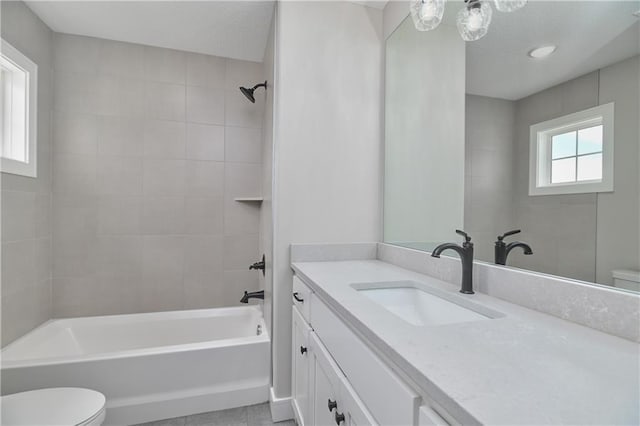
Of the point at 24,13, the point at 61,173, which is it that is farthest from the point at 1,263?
the point at 24,13

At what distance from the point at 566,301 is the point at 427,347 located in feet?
1.59

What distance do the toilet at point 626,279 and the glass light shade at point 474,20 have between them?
0.93m

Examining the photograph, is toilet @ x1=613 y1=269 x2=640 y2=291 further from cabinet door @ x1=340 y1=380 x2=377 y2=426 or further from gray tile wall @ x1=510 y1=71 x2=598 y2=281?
cabinet door @ x1=340 y1=380 x2=377 y2=426

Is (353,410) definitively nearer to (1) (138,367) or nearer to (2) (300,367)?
(2) (300,367)

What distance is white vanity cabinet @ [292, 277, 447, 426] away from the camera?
59cm

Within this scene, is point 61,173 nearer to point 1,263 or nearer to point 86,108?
point 86,108

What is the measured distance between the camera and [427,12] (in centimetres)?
129

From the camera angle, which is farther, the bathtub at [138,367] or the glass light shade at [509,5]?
the bathtub at [138,367]

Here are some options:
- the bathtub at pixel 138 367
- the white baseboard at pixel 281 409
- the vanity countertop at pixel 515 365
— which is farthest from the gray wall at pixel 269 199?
the vanity countertop at pixel 515 365

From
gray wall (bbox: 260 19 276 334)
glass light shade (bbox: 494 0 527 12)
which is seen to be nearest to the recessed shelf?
gray wall (bbox: 260 19 276 334)

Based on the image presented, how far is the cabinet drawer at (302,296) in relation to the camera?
4.23ft

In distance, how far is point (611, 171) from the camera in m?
0.71

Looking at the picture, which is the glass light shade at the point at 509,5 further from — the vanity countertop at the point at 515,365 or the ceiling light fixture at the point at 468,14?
the vanity countertop at the point at 515,365

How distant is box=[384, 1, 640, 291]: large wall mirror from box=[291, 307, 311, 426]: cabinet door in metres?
0.71
